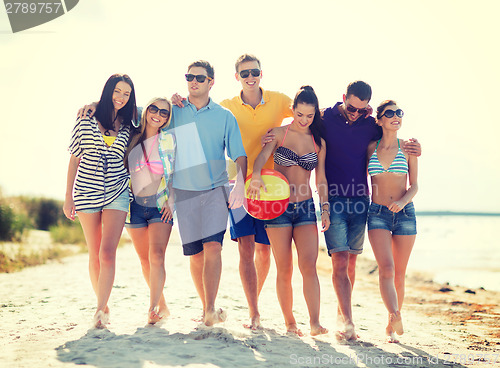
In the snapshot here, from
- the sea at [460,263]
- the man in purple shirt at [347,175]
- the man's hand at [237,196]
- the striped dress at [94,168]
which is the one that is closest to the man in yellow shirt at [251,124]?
the man's hand at [237,196]

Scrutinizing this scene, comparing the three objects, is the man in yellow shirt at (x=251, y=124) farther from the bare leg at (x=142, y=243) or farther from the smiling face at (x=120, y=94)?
the bare leg at (x=142, y=243)

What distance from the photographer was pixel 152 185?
16.0 ft

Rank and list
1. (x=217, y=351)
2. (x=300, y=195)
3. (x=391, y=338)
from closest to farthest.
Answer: (x=217, y=351) → (x=300, y=195) → (x=391, y=338)

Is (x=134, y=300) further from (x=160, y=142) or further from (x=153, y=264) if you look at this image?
(x=160, y=142)

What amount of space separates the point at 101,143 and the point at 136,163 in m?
0.40

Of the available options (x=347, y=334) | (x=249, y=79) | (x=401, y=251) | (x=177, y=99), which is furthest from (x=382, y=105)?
(x=347, y=334)

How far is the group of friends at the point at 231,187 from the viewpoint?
15.5 feet

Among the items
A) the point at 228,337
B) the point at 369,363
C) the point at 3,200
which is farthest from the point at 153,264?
the point at 3,200

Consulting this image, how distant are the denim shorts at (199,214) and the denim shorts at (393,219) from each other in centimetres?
152

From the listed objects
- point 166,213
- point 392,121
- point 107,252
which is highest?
point 392,121

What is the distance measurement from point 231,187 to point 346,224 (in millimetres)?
1252

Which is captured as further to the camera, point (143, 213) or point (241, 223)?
point (241, 223)

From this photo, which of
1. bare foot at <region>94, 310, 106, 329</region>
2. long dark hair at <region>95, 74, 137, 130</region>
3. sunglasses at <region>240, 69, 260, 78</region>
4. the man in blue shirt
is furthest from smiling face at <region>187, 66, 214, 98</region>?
bare foot at <region>94, 310, 106, 329</region>

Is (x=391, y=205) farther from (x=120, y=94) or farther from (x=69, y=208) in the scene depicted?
(x=69, y=208)
